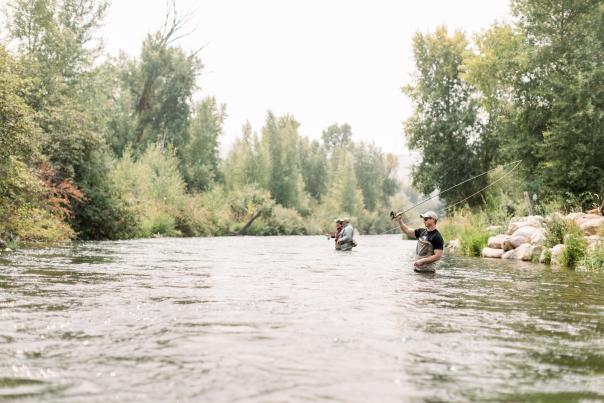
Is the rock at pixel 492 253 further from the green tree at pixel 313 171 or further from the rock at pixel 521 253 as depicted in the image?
the green tree at pixel 313 171

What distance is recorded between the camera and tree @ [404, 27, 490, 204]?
43.1 m

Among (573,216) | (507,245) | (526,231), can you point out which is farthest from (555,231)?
(526,231)

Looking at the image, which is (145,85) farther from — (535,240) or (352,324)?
(352,324)

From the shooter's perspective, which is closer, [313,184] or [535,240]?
[535,240]

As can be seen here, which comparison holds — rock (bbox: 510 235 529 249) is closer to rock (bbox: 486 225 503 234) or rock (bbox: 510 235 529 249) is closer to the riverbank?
the riverbank

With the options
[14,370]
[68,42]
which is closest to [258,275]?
[14,370]

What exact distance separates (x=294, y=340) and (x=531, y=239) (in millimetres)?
17034

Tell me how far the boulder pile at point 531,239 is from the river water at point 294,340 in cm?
671

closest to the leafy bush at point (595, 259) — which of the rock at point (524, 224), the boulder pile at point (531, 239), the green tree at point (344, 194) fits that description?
the boulder pile at point (531, 239)

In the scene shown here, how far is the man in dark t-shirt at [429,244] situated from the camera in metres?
13.8

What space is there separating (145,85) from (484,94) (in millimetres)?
36338

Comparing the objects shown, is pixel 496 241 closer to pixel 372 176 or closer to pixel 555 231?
pixel 555 231

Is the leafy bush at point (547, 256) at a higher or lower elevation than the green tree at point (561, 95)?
lower

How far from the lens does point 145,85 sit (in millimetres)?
62750
